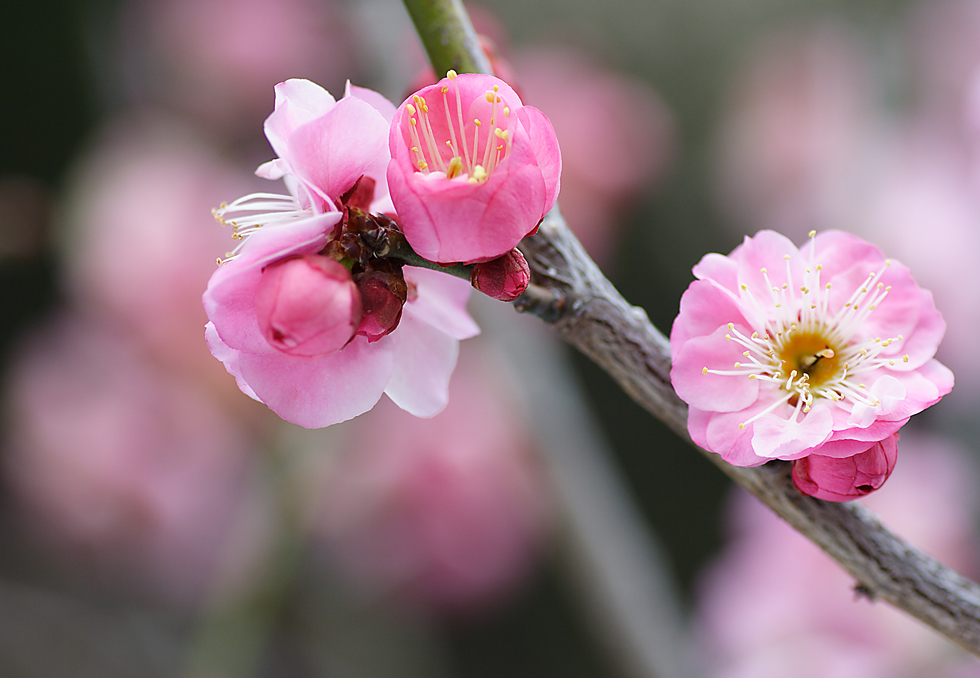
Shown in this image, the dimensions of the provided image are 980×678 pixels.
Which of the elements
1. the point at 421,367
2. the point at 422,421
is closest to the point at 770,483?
the point at 421,367

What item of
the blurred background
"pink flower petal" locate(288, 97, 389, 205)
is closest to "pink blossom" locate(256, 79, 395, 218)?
"pink flower petal" locate(288, 97, 389, 205)

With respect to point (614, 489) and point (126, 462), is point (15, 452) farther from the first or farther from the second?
point (614, 489)

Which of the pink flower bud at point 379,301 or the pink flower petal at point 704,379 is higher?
the pink flower bud at point 379,301

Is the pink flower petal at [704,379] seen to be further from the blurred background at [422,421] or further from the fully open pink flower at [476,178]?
the blurred background at [422,421]

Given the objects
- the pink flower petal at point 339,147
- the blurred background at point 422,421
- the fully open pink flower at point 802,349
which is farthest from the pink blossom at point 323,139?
the blurred background at point 422,421

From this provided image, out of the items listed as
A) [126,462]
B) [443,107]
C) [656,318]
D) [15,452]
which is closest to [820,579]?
[656,318]

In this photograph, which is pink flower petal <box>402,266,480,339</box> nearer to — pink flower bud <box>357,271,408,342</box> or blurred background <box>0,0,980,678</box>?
pink flower bud <box>357,271,408,342</box>

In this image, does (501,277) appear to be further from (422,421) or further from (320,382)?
(422,421)

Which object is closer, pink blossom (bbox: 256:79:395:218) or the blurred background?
pink blossom (bbox: 256:79:395:218)
